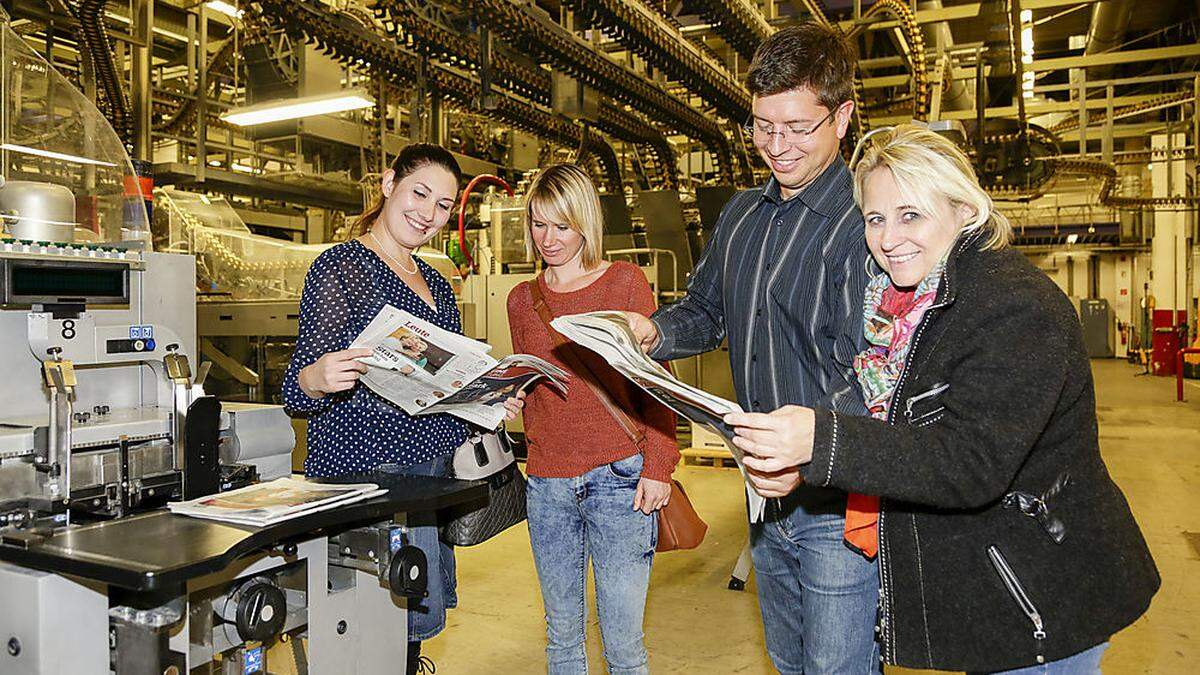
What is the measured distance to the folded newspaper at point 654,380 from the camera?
1.05 m

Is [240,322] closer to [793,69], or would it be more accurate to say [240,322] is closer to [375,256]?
[375,256]

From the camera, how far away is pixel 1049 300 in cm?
101

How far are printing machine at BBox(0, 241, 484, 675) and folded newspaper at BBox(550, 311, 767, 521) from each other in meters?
0.52

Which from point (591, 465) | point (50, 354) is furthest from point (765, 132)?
point (50, 354)

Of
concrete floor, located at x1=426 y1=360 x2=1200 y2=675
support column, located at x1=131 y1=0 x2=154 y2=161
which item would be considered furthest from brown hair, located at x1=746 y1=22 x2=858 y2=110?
support column, located at x1=131 y1=0 x2=154 y2=161

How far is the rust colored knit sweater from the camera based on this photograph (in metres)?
1.81

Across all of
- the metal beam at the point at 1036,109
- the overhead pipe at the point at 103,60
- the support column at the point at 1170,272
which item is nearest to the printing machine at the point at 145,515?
the overhead pipe at the point at 103,60

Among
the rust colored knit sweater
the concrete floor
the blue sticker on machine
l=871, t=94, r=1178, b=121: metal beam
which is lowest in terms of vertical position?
the concrete floor

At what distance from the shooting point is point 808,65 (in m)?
1.35

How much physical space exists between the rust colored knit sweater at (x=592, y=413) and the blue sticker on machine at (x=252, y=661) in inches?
25.7

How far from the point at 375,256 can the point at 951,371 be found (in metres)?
1.23

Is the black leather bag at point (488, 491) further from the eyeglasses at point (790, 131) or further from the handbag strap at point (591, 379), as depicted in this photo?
the eyeglasses at point (790, 131)

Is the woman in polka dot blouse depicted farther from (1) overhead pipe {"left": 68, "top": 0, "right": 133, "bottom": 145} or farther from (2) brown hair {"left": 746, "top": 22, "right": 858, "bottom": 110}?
(1) overhead pipe {"left": 68, "top": 0, "right": 133, "bottom": 145}

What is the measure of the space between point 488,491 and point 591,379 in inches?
13.5
